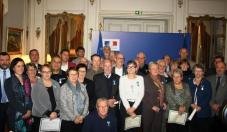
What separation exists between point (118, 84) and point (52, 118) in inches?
42.9

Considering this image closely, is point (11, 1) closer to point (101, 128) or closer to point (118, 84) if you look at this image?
point (118, 84)

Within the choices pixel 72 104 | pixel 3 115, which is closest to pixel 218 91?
pixel 72 104

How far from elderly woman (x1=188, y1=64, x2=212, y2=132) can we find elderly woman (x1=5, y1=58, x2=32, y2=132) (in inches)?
93.7

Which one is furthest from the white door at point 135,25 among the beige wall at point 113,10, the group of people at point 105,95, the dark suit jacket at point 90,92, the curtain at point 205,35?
the dark suit jacket at point 90,92

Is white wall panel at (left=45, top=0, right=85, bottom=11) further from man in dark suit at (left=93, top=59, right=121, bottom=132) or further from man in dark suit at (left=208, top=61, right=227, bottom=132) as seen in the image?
man in dark suit at (left=208, top=61, right=227, bottom=132)

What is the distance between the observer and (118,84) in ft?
15.4

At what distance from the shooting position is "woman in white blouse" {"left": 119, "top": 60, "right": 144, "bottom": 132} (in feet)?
15.0

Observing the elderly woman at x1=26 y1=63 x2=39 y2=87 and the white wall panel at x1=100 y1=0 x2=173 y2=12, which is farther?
the white wall panel at x1=100 y1=0 x2=173 y2=12

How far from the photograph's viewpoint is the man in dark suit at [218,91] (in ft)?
16.4

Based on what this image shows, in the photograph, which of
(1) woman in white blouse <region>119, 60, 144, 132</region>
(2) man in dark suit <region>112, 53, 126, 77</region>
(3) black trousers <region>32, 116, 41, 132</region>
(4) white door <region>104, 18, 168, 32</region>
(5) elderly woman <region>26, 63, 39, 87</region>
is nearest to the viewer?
(3) black trousers <region>32, 116, 41, 132</region>

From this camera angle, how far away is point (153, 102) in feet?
15.3

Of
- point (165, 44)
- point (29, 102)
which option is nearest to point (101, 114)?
point (29, 102)

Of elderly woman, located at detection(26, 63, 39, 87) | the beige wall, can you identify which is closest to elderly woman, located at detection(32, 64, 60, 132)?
elderly woman, located at detection(26, 63, 39, 87)

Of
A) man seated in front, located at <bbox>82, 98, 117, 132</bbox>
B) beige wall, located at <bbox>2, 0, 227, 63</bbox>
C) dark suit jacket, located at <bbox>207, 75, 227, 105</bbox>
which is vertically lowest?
man seated in front, located at <bbox>82, 98, 117, 132</bbox>
